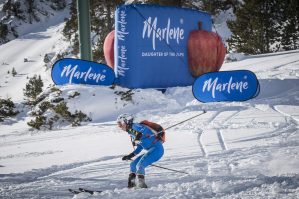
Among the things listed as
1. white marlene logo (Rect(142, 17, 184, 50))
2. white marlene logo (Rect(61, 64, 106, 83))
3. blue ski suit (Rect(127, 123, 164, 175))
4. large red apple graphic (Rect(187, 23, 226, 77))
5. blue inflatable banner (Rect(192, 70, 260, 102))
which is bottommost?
blue ski suit (Rect(127, 123, 164, 175))

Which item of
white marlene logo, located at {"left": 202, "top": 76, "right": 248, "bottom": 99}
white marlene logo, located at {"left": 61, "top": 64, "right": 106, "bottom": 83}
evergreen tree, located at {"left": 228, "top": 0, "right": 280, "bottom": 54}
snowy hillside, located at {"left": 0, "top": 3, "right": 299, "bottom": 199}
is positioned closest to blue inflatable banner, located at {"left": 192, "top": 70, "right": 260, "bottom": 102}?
white marlene logo, located at {"left": 202, "top": 76, "right": 248, "bottom": 99}

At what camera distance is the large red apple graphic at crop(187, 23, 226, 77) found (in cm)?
1298

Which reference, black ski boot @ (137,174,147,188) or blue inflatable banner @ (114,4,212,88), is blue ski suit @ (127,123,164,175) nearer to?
black ski boot @ (137,174,147,188)

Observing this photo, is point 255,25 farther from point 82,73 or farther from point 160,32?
point 82,73

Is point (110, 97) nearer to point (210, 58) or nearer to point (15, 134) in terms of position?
point (15, 134)

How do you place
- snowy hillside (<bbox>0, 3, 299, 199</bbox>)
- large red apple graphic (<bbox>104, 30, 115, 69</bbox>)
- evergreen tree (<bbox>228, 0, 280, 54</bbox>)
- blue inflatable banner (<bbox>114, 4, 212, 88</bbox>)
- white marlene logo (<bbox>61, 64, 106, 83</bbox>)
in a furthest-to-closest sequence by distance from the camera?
evergreen tree (<bbox>228, 0, 280, 54</bbox>), large red apple graphic (<bbox>104, 30, 115, 69</bbox>), blue inflatable banner (<bbox>114, 4, 212, 88</bbox>), white marlene logo (<bbox>61, 64, 106, 83</bbox>), snowy hillside (<bbox>0, 3, 299, 199</bbox>)

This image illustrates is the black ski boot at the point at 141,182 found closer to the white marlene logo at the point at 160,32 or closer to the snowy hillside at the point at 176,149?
the snowy hillside at the point at 176,149

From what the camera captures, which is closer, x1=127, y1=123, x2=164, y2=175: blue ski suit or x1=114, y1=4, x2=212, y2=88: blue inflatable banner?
x1=127, y1=123, x2=164, y2=175: blue ski suit

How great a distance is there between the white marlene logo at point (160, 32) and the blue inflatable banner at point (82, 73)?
220 cm

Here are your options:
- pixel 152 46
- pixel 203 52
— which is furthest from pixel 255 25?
pixel 152 46

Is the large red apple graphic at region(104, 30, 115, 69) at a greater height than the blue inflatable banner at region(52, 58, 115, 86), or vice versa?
the large red apple graphic at region(104, 30, 115, 69)

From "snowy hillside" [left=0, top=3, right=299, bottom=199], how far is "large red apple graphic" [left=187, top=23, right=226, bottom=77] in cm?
113

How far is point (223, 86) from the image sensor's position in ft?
34.1

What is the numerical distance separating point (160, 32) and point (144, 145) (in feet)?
26.8
